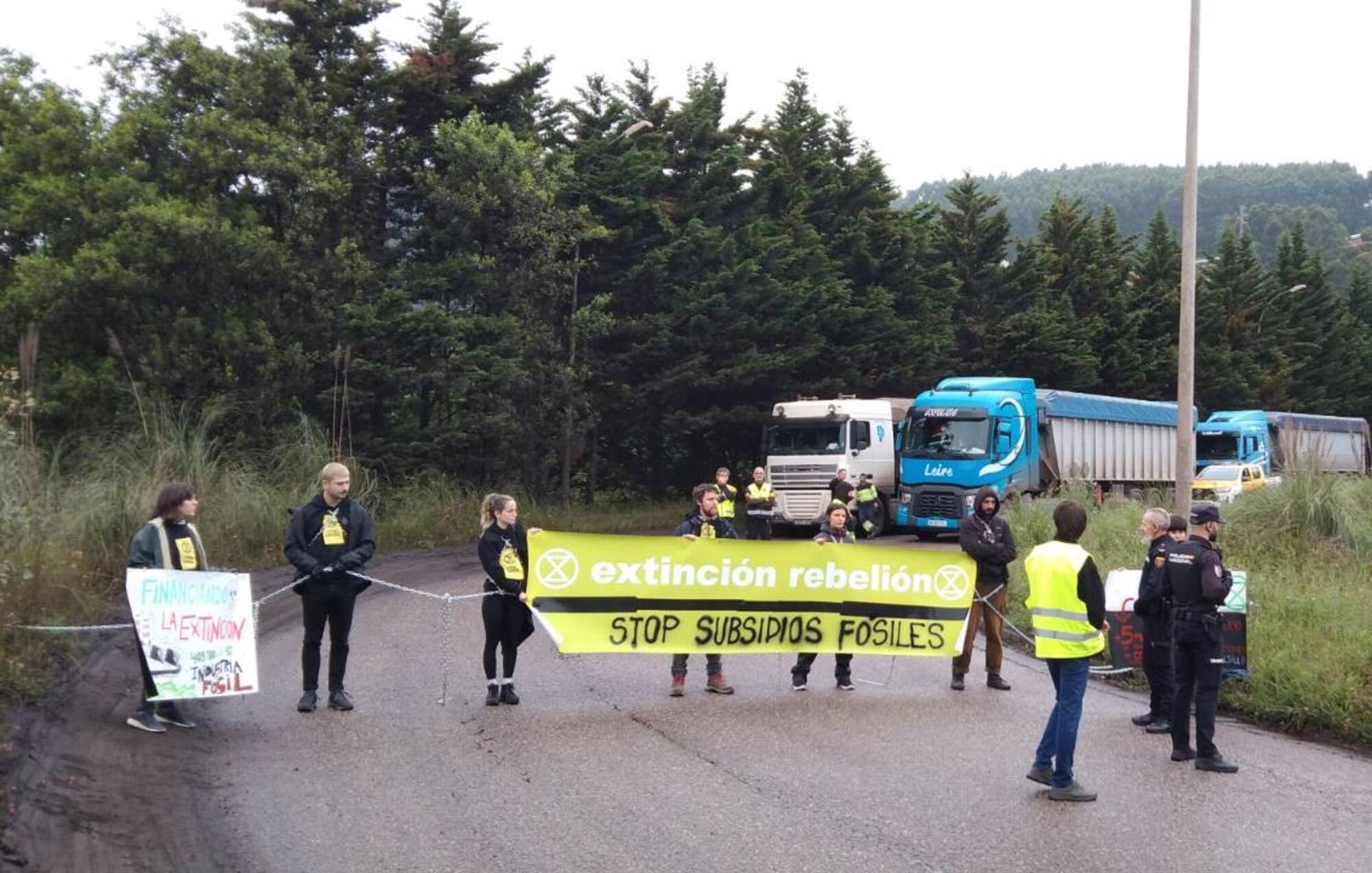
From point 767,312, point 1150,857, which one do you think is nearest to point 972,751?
point 1150,857

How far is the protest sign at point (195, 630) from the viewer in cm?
877

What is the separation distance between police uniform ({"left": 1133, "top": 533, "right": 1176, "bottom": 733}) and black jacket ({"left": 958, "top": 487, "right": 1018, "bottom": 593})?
1676 mm

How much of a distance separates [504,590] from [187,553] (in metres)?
2.40

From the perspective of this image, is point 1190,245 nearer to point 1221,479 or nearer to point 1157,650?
point 1157,650

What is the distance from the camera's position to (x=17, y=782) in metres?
6.88

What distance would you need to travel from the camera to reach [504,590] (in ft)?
33.2

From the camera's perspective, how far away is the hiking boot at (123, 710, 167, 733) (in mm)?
8641

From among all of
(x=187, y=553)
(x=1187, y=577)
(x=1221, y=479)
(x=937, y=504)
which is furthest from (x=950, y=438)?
(x=187, y=553)

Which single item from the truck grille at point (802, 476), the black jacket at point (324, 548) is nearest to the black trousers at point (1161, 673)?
the black jacket at point (324, 548)

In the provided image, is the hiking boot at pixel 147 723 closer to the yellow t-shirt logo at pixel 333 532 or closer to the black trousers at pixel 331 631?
the black trousers at pixel 331 631

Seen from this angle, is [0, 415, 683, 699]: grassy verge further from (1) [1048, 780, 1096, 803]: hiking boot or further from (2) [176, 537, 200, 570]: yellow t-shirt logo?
(1) [1048, 780, 1096, 803]: hiking boot

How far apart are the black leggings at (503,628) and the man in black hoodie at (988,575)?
4.01 metres

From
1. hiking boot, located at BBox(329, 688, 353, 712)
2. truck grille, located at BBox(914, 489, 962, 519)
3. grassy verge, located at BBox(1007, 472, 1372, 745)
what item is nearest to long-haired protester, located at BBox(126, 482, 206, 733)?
hiking boot, located at BBox(329, 688, 353, 712)

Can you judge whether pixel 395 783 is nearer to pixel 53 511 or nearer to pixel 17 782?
pixel 17 782
